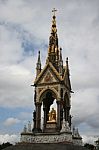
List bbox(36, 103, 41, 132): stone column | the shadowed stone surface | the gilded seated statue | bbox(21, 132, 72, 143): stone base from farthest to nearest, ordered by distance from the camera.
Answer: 1. the gilded seated statue
2. bbox(36, 103, 41, 132): stone column
3. bbox(21, 132, 72, 143): stone base
4. the shadowed stone surface

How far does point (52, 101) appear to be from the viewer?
3238 cm

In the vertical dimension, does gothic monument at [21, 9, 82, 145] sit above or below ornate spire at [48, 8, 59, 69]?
below

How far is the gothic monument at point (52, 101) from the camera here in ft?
92.1

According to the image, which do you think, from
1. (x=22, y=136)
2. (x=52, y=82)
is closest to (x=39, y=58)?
(x=52, y=82)

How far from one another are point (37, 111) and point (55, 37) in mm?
8076

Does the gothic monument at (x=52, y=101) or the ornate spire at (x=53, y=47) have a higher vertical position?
the ornate spire at (x=53, y=47)

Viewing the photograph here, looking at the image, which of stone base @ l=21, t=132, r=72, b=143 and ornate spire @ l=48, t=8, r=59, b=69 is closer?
stone base @ l=21, t=132, r=72, b=143

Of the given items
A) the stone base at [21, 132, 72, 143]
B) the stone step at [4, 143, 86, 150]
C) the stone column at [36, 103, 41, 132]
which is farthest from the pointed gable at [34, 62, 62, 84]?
the stone step at [4, 143, 86, 150]

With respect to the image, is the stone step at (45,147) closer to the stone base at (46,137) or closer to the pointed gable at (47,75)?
the stone base at (46,137)

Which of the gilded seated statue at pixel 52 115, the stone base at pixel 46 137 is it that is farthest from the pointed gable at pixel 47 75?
the stone base at pixel 46 137

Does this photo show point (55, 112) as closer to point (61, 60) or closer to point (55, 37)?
point (61, 60)

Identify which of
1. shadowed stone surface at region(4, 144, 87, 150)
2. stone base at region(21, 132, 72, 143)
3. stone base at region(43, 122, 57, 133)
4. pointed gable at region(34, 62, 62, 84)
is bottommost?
shadowed stone surface at region(4, 144, 87, 150)

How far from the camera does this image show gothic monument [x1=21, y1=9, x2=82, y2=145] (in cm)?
2809

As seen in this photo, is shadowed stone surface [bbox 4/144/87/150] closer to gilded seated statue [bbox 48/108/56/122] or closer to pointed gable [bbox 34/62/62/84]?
gilded seated statue [bbox 48/108/56/122]
